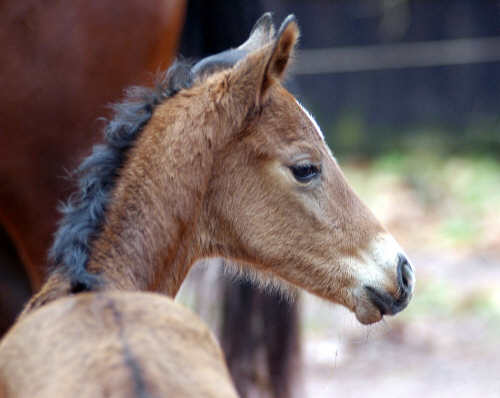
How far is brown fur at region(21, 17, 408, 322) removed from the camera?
2.50 meters

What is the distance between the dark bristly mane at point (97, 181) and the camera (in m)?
2.30

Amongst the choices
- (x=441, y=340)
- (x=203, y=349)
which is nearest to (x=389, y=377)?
(x=441, y=340)

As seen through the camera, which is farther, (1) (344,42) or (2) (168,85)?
(1) (344,42)

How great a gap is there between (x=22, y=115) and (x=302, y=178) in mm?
1310

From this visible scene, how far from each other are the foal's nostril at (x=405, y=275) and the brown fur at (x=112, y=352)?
848mm

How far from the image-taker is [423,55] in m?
9.78

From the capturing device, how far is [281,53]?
2576 mm

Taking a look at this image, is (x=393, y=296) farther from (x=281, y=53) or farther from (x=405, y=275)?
(x=281, y=53)


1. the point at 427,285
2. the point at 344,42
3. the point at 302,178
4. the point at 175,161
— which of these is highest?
the point at 175,161

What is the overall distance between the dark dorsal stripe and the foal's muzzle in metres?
0.87

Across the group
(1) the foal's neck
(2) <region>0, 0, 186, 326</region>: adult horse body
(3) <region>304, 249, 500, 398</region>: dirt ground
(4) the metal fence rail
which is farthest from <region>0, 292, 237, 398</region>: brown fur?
(4) the metal fence rail

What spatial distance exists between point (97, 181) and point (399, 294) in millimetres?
1006

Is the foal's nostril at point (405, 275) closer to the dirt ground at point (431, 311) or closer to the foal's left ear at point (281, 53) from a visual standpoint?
the dirt ground at point (431, 311)

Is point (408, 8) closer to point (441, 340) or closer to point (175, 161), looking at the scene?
point (441, 340)
